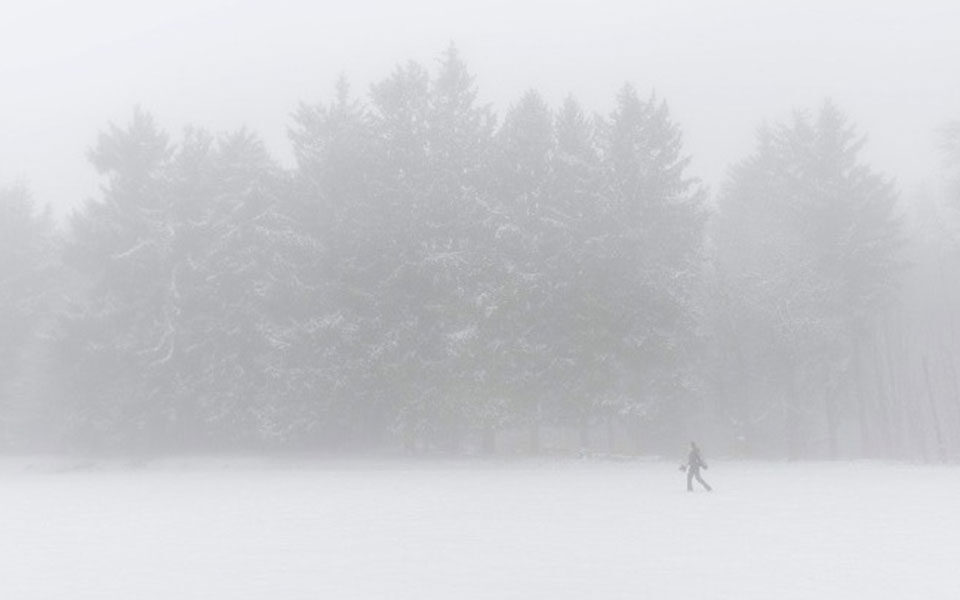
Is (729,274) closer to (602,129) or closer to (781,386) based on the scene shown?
(781,386)

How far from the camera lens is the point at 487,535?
19078 millimetres

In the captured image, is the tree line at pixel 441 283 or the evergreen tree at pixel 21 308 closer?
the tree line at pixel 441 283

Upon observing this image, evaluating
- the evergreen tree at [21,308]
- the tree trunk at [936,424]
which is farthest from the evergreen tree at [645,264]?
the evergreen tree at [21,308]

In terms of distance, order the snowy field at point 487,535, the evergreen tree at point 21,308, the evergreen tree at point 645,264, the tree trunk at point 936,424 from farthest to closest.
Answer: the evergreen tree at point 21,308
the tree trunk at point 936,424
the evergreen tree at point 645,264
the snowy field at point 487,535

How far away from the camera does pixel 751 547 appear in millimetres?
17297

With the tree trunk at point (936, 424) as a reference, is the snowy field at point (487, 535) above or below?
below

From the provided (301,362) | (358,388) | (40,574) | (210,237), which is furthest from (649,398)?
(40,574)

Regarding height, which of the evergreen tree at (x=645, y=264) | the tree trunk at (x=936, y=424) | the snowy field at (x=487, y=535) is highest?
the evergreen tree at (x=645, y=264)

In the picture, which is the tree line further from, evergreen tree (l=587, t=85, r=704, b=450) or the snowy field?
the snowy field

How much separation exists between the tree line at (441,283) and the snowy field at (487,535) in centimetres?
497

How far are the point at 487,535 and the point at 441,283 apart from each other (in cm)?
1822

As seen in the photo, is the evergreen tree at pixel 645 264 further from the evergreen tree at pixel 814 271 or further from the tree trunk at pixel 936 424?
the tree trunk at pixel 936 424

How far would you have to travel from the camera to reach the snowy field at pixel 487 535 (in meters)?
14.2

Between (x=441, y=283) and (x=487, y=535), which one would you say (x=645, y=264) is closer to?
(x=441, y=283)
